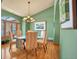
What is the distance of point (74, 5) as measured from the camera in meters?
1.26

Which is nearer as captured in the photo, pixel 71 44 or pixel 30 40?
pixel 71 44

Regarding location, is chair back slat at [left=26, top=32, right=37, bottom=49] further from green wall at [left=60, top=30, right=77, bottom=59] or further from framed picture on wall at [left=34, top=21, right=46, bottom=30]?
framed picture on wall at [left=34, top=21, right=46, bottom=30]

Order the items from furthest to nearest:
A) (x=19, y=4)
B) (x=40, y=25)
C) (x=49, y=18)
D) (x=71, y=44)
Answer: (x=40, y=25) < (x=49, y=18) < (x=19, y=4) < (x=71, y=44)

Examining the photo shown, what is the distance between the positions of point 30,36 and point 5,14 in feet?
18.1

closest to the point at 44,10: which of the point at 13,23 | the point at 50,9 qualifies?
the point at 50,9

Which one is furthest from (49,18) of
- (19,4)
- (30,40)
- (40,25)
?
(30,40)

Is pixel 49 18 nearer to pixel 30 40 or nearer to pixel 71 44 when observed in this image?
pixel 30 40

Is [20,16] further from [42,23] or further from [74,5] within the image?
[74,5]

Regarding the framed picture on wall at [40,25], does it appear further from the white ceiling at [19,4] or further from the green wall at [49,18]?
the white ceiling at [19,4]

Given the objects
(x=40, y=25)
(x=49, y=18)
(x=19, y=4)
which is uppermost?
(x=19, y=4)

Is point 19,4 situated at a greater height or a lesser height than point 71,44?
greater

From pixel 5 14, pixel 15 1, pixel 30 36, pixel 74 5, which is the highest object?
pixel 15 1

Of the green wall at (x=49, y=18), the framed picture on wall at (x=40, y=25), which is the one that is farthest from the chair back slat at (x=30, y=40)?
the framed picture on wall at (x=40, y=25)

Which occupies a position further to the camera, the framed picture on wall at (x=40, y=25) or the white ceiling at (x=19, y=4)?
the framed picture on wall at (x=40, y=25)
